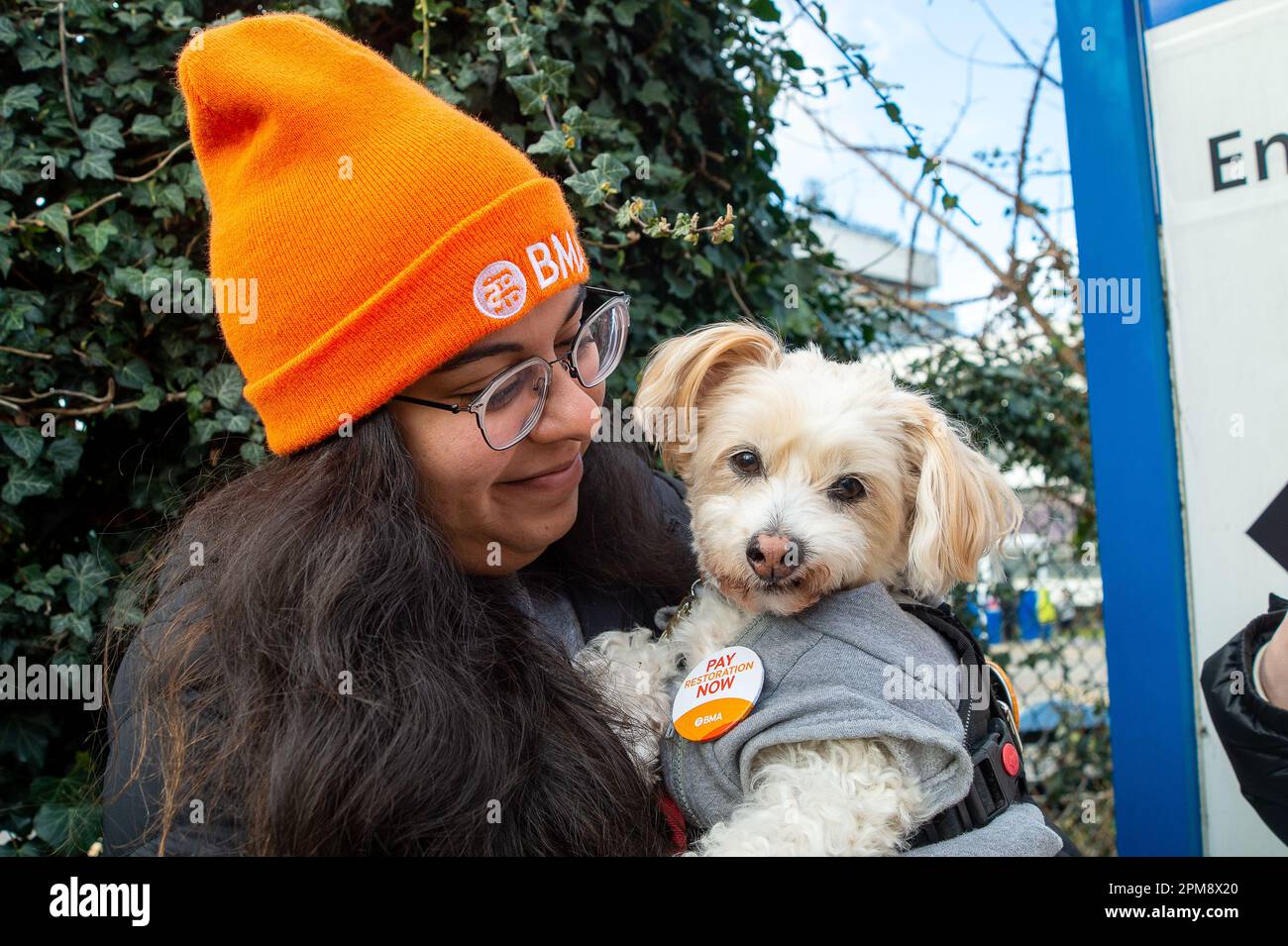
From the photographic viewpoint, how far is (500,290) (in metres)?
1.62

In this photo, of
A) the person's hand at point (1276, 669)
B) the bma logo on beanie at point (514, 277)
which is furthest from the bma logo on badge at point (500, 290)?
the person's hand at point (1276, 669)

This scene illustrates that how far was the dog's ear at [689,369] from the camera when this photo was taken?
2.04 m

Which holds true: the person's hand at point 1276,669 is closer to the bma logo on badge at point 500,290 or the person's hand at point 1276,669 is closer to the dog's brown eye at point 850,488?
the dog's brown eye at point 850,488

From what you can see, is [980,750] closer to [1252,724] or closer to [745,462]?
[1252,724]

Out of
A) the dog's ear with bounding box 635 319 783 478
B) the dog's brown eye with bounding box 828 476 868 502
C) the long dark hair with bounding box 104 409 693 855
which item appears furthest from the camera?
the dog's ear with bounding box 635 319 783 478

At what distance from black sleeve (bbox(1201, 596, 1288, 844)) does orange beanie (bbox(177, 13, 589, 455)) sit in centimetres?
147

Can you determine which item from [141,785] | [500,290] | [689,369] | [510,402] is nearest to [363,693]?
[141,785]

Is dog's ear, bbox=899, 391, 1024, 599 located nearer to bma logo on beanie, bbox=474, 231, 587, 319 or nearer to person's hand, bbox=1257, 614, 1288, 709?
person's hand, bbox=1257, 614, 1288, 709

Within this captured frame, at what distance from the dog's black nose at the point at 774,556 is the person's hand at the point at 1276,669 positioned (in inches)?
33.2

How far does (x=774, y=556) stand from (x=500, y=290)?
71cm

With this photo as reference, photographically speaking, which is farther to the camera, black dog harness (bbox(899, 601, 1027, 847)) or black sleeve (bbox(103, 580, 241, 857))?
black dog harness (bbox(899, 601, 1027, 847))

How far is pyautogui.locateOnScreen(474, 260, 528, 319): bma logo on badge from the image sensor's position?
5.26 ft

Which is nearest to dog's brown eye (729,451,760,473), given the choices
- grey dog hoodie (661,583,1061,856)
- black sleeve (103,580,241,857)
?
grey dog hoodie (661,583,1061,856)
